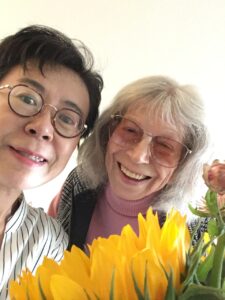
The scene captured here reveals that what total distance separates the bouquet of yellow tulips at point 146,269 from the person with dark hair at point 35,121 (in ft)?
1.25

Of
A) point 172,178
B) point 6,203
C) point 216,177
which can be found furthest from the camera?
point 172,178

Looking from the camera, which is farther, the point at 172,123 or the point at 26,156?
the point at 172,123

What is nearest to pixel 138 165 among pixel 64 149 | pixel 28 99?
pixel 64 149

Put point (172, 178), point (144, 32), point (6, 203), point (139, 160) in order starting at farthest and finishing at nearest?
1. point (144, 32)
2. point (172, 178)
3. point (139, 160)
4. point (6, 203)

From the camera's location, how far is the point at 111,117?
0.98 meters

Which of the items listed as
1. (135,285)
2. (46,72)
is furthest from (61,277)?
(46,72)

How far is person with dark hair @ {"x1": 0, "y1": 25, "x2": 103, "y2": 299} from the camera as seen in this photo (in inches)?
26.9

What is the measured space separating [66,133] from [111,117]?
279 mm

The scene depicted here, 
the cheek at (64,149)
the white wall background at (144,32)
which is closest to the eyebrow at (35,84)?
the cheek at (64,149)

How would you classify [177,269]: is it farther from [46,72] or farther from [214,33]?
[214,33]

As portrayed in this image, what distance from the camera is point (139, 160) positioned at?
2.93ft

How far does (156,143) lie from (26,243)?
1.32ft

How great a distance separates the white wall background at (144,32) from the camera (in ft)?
4.96

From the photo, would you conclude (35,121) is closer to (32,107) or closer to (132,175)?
(32,107)
